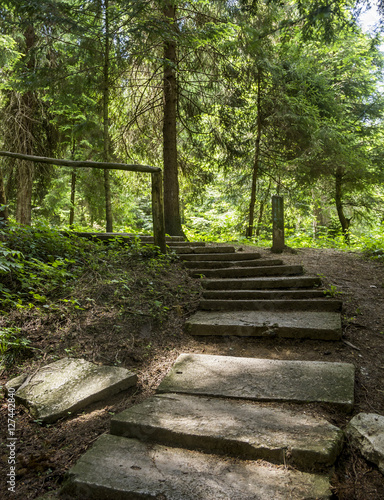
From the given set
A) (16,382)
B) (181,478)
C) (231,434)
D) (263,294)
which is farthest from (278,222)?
(181,478)

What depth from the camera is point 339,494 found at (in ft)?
6.21

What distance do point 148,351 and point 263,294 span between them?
6.58 feet

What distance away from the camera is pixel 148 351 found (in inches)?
155

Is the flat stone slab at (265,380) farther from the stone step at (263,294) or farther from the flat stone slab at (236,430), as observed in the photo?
the stone step at (263,294)

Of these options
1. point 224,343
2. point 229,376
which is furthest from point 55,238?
point 229,376

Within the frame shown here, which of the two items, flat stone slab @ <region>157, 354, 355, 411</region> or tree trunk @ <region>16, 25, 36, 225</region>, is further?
tree trunk @ <region>16, 25, 36, 225</region>

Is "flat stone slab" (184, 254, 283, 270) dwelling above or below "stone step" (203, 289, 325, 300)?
above

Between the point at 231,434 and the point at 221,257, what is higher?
the point at 221,257

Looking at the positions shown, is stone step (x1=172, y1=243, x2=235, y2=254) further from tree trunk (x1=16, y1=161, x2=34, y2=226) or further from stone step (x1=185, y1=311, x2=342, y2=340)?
tree trunk (x1=16, y1=161, x2=34, y2=226)

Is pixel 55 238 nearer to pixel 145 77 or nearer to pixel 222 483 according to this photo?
pixel 222 483

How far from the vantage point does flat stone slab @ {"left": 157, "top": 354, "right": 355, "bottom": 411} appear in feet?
9.23

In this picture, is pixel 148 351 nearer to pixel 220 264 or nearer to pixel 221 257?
pixel 220 264

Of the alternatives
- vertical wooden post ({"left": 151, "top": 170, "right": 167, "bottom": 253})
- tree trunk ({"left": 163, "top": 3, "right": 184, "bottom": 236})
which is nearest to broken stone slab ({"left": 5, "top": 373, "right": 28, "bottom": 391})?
vertical wooden post ({"left": 151, "top": 170, "right": 167, "bottom": 253})

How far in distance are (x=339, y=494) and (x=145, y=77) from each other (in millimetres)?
10186
